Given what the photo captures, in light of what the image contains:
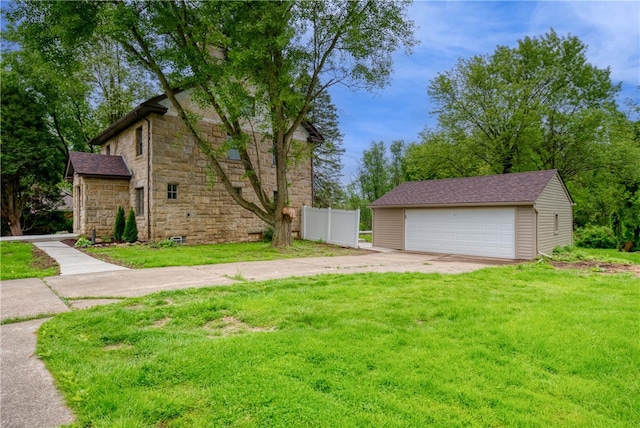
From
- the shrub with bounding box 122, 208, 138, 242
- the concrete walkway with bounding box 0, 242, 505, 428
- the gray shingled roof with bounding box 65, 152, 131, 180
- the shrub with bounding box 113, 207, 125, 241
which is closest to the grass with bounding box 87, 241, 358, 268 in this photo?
the concrete walkway with bounding box 0, 242, 505, 428

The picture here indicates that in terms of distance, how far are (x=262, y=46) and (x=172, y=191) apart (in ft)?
22.9

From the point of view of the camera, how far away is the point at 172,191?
14.6 meters

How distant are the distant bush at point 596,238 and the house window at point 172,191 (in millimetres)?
21235

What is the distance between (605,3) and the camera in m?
10.4

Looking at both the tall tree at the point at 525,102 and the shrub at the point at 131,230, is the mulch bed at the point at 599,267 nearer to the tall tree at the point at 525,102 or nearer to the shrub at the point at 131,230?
the tall tree at the point at 525,102

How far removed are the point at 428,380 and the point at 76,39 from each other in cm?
1410

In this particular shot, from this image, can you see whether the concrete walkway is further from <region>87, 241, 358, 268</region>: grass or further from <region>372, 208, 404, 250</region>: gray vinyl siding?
<region>372, 208, 404, 250</region>: gray vinyl siding

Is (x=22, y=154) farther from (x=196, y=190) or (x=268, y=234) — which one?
(x=268, y=234)

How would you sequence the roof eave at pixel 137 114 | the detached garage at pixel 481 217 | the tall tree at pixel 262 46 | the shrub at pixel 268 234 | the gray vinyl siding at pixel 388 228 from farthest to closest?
the shrub at pixel 268 234 < the gray vinyl siding at pixel 388 228 < the roof eave at pixel 137 114 < the detached garage at pixel 481 217 < the tall tree at pixel 262 46

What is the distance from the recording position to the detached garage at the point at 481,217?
1259cm

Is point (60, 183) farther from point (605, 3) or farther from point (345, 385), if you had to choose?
point (605, 3)

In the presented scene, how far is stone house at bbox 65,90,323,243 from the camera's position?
1422 centimetres

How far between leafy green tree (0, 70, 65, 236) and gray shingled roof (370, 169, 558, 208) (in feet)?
64.5

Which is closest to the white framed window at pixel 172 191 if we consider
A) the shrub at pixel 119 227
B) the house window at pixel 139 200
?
the house window at pixel 139 200
